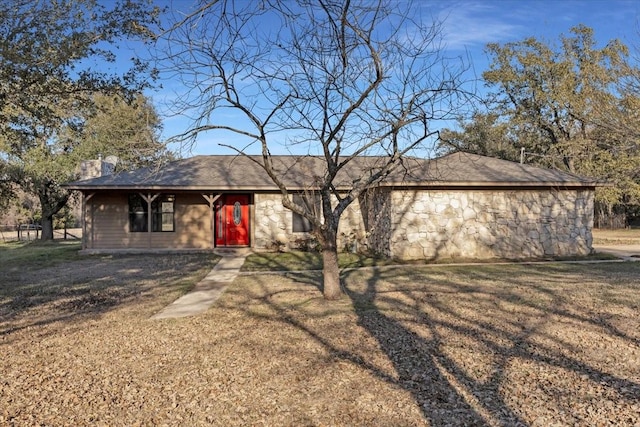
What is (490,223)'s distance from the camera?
13.7m

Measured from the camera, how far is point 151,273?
11398 mm

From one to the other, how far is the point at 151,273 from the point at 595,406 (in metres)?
9.92

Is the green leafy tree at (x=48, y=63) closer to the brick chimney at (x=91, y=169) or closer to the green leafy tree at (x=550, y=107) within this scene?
the brick chimney at (x=91, y=169)

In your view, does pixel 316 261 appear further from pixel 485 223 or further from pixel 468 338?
pixel 468 338

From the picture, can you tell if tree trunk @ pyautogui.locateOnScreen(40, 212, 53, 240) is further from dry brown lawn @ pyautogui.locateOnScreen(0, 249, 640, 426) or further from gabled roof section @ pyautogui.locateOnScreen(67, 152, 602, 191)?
dry brown lawn @ pyautogui.locateOnScreen(0, 249, 640, 426)

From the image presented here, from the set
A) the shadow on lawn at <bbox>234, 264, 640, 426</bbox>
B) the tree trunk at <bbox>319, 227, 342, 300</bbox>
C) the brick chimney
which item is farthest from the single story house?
the brick chimney

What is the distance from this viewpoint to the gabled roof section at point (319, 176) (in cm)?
1321

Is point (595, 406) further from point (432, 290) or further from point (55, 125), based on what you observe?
point (55, 125)

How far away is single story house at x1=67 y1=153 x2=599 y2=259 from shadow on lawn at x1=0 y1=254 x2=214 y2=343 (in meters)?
2.21

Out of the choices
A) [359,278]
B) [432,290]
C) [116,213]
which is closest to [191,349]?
[432,290]

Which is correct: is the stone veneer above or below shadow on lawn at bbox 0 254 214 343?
above

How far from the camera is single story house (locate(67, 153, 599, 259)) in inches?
531

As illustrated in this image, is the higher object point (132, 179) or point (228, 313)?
point (132, 179)

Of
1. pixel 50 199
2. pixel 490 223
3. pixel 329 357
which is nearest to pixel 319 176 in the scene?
pixel 490 223
